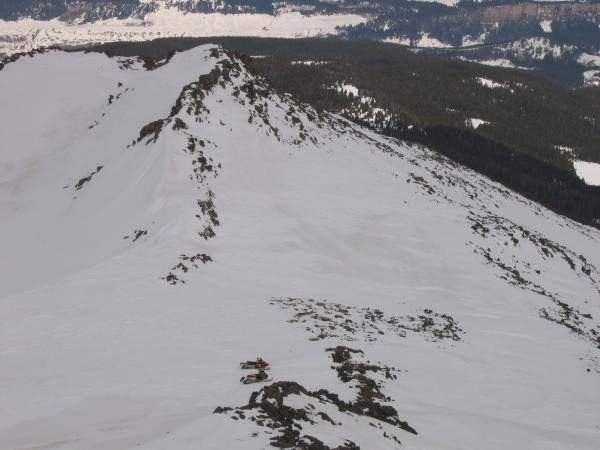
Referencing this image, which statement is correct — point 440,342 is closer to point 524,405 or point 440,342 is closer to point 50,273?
point 524,405

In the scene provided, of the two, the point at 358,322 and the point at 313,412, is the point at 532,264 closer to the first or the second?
the point at 358,322

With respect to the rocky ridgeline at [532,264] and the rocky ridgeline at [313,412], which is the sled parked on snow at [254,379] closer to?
the rocky ridgeline at [313,412]

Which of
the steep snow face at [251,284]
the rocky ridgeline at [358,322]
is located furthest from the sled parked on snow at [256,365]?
the rocky ridgeline at [358,322]

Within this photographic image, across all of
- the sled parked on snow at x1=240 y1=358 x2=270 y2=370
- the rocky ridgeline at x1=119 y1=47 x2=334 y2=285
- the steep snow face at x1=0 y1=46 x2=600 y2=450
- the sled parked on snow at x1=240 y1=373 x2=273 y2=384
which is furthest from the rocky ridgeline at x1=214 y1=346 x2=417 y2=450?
the rocky ridgeline at x1=119 y1=47 x2=334 y2=285

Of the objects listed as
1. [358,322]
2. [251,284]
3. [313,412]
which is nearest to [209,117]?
[251,284]

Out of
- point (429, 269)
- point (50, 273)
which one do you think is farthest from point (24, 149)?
point (429, 269)

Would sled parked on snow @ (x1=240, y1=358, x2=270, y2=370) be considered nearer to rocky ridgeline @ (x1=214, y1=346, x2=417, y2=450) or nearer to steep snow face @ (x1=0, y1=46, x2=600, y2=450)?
steep snow face @ (x1=0, y1=46, x2=600, y2=450)
